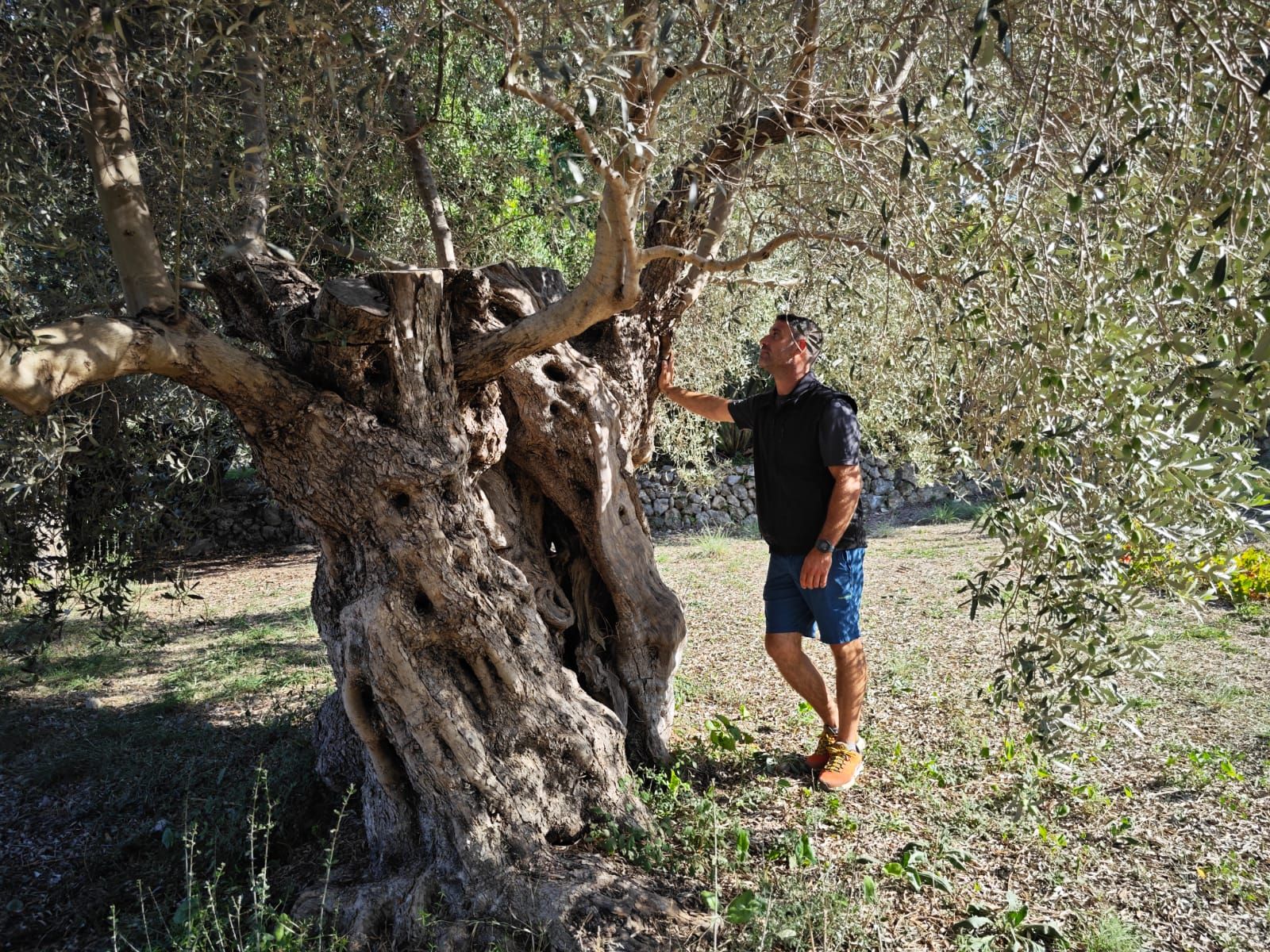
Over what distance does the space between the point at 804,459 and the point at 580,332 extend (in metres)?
1.32

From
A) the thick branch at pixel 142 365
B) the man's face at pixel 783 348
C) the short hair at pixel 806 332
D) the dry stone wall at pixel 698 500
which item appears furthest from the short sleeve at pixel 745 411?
the dry stone wall at pixel 698 500

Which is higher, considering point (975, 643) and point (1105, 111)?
point (1105, 111)

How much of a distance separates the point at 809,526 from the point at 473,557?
1.69 meters

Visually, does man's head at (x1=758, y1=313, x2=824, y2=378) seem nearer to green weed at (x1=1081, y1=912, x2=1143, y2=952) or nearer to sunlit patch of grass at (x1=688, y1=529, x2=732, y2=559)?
green weed at (x1=1081, y1=912, x2=1143, y2=952)

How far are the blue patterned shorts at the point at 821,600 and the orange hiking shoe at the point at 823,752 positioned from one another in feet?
1.67

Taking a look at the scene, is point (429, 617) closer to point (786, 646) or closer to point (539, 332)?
point (539, 332)

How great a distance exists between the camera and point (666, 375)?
17.3 feet

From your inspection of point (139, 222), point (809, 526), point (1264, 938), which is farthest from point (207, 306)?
point (1264, 938)

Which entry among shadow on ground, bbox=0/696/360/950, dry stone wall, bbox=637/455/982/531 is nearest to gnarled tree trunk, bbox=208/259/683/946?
shadow on ground, bbox=0/696/360/950

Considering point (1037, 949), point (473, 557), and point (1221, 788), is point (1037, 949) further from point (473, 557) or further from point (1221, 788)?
point (473, 557)

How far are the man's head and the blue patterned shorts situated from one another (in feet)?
3.16

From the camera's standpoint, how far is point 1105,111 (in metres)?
2.93

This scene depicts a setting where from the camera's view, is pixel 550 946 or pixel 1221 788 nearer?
pixel 550 946

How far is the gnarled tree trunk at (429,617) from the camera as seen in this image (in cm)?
358
